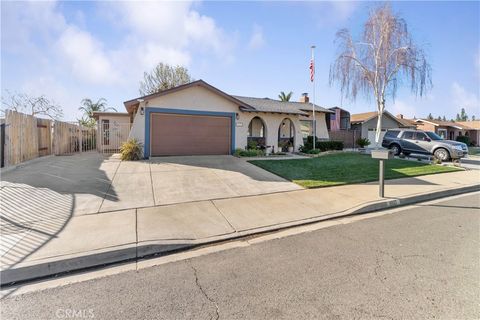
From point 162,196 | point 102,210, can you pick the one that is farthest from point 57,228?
point 162,196

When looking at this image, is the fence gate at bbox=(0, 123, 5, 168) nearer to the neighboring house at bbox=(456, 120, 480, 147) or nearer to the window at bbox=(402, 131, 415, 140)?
the window at bbox=(402, 131, 415, 140)

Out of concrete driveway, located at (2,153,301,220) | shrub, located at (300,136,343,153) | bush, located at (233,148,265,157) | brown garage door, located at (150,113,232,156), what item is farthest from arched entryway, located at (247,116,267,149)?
concrete driveway, located at (2,153,301,220)

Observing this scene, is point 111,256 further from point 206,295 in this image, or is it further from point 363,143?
point 363,143

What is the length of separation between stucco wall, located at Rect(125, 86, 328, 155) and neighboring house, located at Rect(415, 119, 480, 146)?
32.5 meters

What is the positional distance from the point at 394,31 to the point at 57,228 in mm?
20861

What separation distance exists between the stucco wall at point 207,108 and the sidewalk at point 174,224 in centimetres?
766

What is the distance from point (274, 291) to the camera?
119 inches

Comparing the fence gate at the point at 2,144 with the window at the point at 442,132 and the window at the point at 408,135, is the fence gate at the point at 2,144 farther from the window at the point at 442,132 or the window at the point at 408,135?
the window at the point at 442,132

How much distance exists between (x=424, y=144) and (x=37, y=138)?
71.1 feet

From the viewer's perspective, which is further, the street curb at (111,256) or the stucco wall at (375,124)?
the stucco wall at (375,124)

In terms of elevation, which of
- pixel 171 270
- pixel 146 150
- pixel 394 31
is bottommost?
pixel 171 270

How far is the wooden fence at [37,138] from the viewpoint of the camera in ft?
31.2

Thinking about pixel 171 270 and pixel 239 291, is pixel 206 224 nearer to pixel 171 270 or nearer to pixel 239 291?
pixel 171 270

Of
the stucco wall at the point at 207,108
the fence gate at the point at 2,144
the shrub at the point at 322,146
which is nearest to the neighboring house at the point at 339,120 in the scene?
the shrub at the point at 322,146
